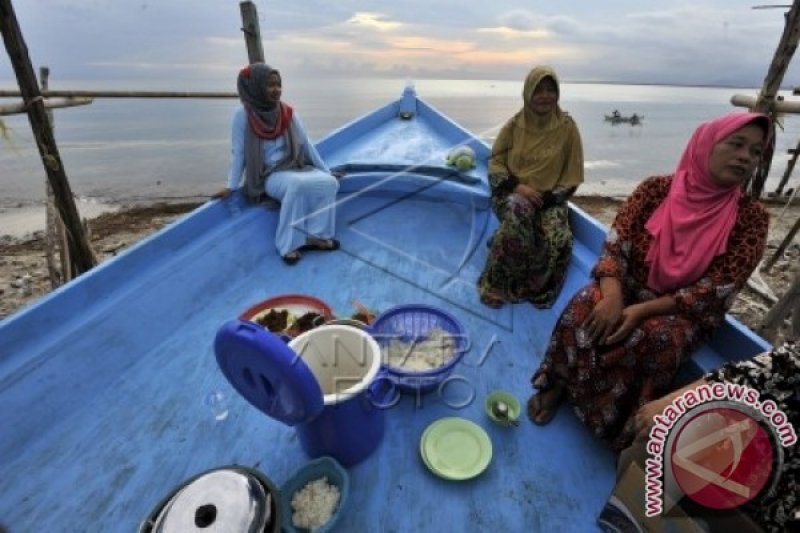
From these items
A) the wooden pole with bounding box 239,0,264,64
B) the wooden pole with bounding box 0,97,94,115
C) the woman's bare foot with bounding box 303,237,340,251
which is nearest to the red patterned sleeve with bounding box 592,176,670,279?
the woman's bare foot with bounding box 303,237,340,251

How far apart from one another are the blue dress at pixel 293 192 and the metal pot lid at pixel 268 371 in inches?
76.4

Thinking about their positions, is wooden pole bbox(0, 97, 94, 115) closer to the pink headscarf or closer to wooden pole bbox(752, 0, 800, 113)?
the pink headscarf

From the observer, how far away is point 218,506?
1.05 m

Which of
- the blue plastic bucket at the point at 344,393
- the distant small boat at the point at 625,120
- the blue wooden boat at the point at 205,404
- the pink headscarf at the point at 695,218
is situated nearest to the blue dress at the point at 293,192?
the blue wooden boat at the point at 205,404

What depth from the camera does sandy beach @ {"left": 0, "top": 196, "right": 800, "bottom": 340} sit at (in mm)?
4812

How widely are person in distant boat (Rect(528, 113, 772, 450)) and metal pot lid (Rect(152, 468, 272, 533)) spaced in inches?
50.8

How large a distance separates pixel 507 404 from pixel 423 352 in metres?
0.45

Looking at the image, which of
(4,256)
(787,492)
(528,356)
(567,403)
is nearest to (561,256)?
(528,356)

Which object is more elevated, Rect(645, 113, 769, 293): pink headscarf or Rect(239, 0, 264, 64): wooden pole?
Rect(239, 0, 264, 64): wooden pole

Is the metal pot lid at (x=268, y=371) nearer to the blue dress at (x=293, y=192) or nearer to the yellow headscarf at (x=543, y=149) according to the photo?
the blue dress at (x=293, y=192)

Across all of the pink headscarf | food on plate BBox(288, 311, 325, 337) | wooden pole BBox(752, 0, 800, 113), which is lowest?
food on plate BBox(288, 311, 325, 337)

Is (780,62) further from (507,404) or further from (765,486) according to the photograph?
(765,486)

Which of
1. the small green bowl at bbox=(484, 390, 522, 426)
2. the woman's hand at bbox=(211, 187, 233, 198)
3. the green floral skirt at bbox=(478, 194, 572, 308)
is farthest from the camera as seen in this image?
the woman's hand at bbox=(211, 187, 233, 198)

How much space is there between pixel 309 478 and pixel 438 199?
108 inches
